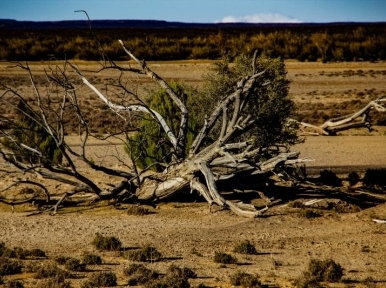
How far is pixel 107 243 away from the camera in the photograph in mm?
11562

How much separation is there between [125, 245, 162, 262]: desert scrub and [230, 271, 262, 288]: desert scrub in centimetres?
157

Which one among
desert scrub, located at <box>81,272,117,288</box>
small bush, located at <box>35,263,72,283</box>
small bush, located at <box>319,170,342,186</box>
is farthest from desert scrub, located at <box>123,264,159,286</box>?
small bush, located at <box>319,170,342,186</box>

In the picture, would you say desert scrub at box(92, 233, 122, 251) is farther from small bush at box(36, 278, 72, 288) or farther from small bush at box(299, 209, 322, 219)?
small bush at box(299, 209, 322, 219)

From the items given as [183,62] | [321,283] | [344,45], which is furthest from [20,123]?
[344,45]

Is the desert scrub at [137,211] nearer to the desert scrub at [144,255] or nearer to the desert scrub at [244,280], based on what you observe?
the desert scrub at [144,255]

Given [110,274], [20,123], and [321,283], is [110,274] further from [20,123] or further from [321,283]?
[20,123]

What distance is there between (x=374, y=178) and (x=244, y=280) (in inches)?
316

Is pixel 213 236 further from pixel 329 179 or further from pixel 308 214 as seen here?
pixel 329 179

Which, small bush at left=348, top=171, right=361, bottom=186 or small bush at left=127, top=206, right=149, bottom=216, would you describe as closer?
small bush at left=127, top=206, right=149, bottom=216

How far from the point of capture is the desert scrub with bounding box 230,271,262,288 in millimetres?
9602

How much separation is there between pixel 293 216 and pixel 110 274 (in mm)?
4971

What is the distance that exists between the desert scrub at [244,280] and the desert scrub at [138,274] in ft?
3.55

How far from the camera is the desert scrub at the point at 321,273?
996cm

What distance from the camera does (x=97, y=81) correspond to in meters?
36.4
